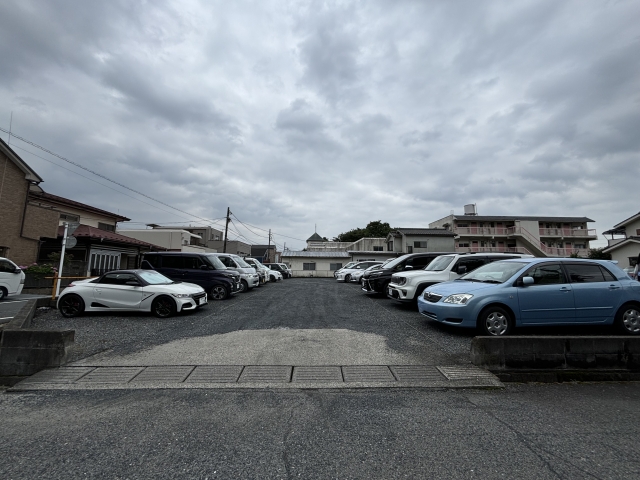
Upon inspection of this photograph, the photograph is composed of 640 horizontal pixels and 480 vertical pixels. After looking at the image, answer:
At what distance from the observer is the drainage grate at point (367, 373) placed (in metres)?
4.09

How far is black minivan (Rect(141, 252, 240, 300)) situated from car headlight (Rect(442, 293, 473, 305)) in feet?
28.3

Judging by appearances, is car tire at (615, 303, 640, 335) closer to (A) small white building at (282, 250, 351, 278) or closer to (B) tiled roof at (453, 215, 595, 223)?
(A) small white building at (282, 250, 351, 278)

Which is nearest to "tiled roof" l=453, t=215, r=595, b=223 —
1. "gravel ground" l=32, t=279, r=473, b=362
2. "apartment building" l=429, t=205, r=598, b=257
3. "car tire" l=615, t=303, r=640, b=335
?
"apartment building" l=429, t=205, r=598, b=257

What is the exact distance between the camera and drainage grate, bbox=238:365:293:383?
159 inches

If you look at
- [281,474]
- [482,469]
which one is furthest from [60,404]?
[482,469]

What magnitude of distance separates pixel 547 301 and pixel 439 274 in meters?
3.23

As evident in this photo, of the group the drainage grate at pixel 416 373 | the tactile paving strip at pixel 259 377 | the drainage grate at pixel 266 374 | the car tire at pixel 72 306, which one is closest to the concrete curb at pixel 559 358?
the tactile paving strip at pixel 259 377

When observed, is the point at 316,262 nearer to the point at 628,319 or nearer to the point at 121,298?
the point at 121,298

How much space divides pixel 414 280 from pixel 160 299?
22.2 ft

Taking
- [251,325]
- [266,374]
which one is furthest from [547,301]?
[251,325]

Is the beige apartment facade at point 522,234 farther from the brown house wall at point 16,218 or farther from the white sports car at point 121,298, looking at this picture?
the brown house wall at point 16,218

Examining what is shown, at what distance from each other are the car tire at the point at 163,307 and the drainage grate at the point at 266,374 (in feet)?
15.2

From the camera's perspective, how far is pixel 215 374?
167 inches

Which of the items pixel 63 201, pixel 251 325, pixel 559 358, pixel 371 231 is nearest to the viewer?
pixel 559 358
